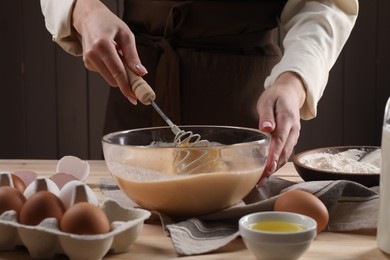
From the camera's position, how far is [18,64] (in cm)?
284

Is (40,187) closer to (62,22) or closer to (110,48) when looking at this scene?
(110,48)

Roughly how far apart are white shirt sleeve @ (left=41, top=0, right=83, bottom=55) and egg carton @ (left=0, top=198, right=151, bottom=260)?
610mm

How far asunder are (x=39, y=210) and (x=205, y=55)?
93cm

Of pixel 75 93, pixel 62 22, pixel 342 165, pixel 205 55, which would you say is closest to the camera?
pixel 342 165

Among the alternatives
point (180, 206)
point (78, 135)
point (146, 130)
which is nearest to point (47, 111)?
point (78, 135)

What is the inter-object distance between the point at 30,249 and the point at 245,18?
992mm

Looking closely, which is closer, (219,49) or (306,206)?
(306,206)

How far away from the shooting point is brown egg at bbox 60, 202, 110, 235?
962mm

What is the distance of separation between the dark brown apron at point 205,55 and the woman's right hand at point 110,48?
39 centimetres

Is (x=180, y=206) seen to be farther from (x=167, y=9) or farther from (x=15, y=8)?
(x=15, y=8)

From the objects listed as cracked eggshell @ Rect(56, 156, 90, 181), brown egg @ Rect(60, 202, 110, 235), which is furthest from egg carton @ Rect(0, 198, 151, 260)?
cracked eggshell @ Rect(56, 156, 90, 181)

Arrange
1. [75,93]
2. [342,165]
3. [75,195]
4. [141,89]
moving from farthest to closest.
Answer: [75,93] < [342,165] < [141,89] < [75,195]

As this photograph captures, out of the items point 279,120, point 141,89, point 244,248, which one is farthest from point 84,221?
point 279,120

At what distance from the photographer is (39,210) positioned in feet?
3.30
